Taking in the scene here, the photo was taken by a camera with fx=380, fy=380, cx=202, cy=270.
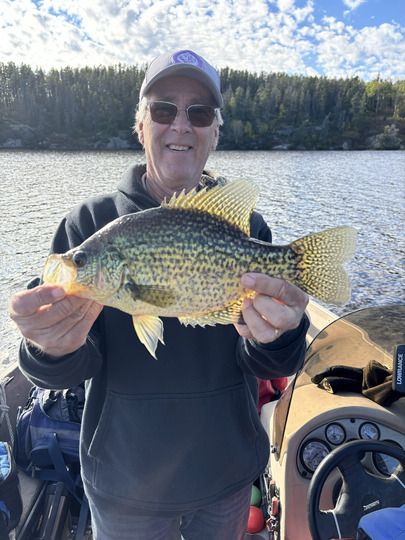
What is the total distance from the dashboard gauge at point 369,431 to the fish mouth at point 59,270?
96.9 inches

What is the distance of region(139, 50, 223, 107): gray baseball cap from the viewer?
2756 mm

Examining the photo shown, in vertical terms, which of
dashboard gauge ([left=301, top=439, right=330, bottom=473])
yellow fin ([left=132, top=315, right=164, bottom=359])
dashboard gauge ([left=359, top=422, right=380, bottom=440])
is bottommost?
dashboard gauge ([left=301, top=439, right=330, bottom=473])

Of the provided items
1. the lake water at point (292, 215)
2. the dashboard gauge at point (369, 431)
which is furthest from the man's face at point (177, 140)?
the lake water at point (292, 215)

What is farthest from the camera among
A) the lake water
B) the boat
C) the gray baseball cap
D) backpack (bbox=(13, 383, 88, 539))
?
the lake water

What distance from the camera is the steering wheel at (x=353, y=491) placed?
238 centimetres

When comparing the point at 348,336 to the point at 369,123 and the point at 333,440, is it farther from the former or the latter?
the point at 369,123

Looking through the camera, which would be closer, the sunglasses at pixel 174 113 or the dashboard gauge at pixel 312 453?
the sunglasses at pixel 174 113

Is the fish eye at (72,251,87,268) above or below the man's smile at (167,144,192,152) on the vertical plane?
below

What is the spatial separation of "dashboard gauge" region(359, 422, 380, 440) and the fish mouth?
2461mm

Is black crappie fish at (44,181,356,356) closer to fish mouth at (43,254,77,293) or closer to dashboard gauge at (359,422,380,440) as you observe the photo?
fish mouth at (43,254,77,293)

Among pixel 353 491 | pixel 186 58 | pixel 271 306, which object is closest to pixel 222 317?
pixel 271 306

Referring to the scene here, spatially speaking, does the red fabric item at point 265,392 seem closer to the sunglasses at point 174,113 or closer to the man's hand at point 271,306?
the man's hand at point 271,306

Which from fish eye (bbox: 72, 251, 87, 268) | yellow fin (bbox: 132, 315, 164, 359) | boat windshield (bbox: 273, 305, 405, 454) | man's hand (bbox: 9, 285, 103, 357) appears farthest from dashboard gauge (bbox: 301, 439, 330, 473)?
fish eye (bbox: 72, 251, 87, 268)

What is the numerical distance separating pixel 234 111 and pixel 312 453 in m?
127
